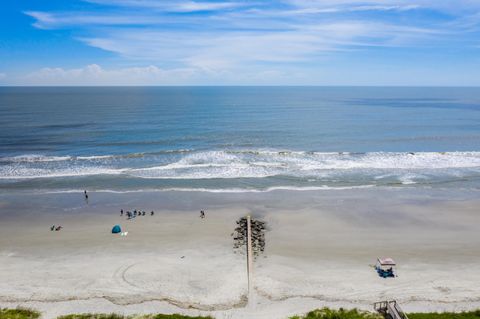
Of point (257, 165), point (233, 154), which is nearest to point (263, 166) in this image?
point (257, 165)

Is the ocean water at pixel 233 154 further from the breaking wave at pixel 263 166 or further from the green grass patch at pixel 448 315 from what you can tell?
the green grass patch at pixel 448 315

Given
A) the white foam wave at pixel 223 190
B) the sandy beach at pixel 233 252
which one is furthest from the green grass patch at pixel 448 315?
the white foam wave at pixel 223 190

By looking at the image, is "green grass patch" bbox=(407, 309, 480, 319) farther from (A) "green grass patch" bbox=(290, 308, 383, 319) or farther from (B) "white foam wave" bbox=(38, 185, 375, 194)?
(B) "white foam wave" bbox=(38, 185, 375, 194)

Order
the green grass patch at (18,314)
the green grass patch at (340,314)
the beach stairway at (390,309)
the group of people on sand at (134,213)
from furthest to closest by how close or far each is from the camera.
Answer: the group of people on sand at (134,213) → the green grass patch at (18,314) → the green grass patch at (340,314) → the beach stairway at (390,309)

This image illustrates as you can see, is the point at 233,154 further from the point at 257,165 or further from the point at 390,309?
the point at 390,309

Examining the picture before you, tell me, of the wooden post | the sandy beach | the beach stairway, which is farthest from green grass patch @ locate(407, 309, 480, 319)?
the wooden post
